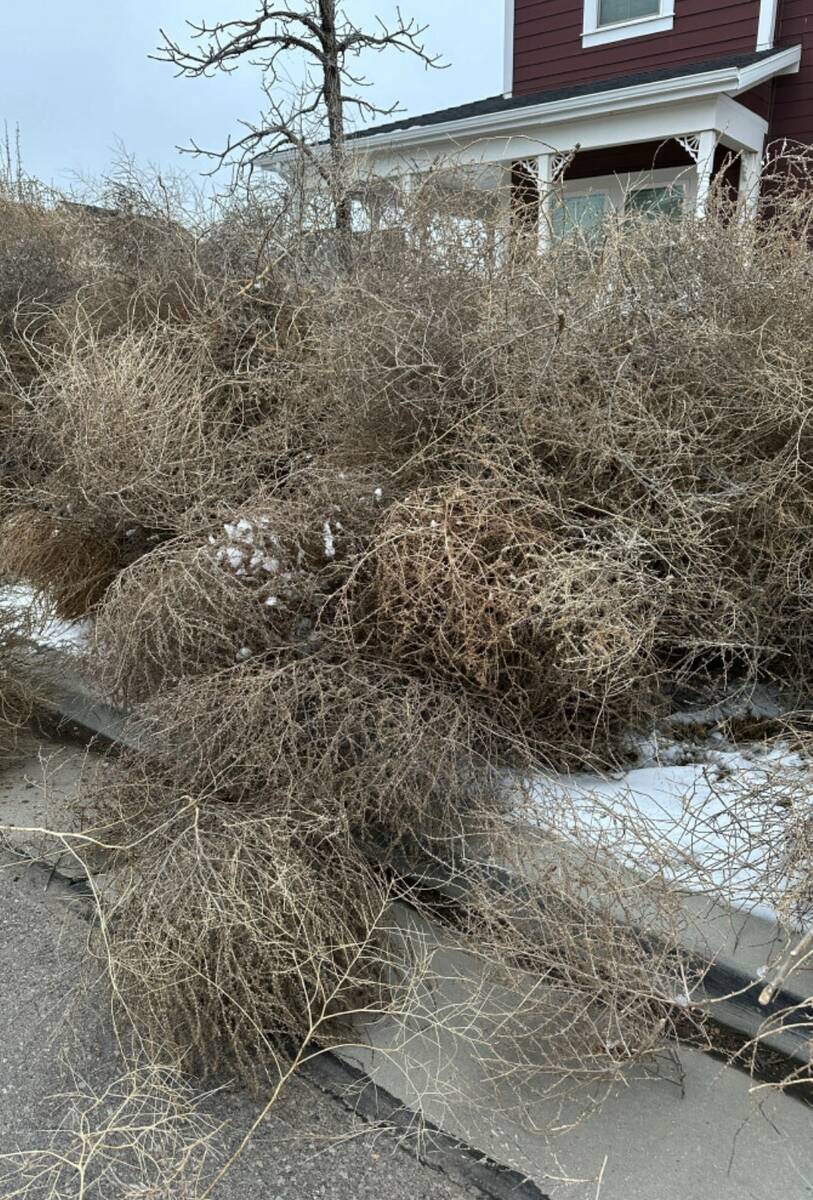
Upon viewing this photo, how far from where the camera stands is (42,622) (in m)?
4.55

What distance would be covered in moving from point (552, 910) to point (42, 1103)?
142cm

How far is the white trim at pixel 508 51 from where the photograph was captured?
11211 mm

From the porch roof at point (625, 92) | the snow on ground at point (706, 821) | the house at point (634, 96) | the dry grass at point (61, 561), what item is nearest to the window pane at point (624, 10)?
the house at point (634, 96)

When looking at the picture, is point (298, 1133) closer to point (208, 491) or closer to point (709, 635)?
point (709, 635)

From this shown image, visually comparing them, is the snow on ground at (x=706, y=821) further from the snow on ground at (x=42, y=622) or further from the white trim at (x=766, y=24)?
the white trim at (x=766, y=24)

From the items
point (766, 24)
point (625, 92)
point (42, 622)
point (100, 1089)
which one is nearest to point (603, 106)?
point (625, 92)

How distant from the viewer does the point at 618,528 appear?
3324 mm

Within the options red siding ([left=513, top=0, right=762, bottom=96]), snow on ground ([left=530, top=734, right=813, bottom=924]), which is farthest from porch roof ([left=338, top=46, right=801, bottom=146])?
snow on ground ([left=530, top=734, right=813, bottom=924])

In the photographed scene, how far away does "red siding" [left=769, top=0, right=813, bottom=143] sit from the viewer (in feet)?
30.6

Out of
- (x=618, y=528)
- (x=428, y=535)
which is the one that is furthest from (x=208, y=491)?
(x=618, y=528)

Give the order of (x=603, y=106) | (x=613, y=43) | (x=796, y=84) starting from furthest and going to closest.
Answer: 1. (x=613, y=43)
2. (x=796, y=84)
3. (x=603, y=106)

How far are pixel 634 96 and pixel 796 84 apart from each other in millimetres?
1935

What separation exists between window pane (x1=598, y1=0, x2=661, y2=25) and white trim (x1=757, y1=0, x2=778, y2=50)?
3.93 ft

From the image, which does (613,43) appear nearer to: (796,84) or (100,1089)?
(796,84)
